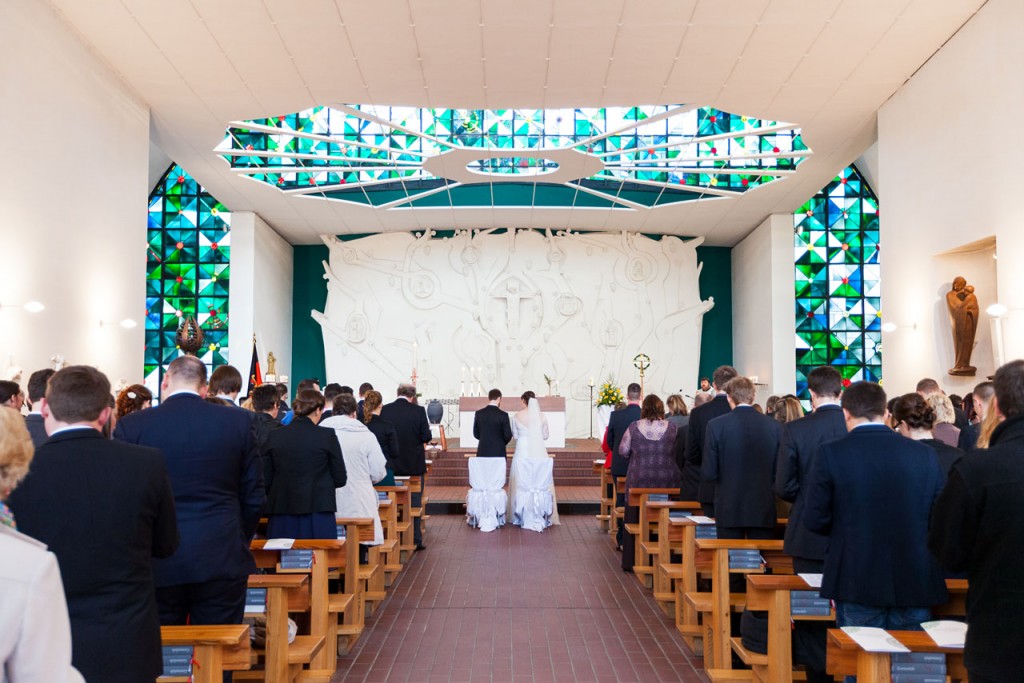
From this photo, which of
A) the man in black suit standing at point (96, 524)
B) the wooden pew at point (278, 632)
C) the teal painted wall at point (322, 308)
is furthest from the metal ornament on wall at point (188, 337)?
the teal painted wall at point (322, 308)

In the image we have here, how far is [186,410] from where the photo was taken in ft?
13.6

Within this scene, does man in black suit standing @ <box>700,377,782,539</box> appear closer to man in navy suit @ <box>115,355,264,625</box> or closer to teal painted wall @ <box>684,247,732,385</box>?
man in navy suit @ <box>115,355,264,625</box>

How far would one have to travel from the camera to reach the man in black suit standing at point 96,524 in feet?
9.15

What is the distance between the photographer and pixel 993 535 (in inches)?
111

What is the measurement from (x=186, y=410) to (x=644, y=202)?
1767 centimetres

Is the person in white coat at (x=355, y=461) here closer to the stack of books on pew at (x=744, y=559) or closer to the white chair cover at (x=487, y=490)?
the stack of books on pew at (x=744, y=559)

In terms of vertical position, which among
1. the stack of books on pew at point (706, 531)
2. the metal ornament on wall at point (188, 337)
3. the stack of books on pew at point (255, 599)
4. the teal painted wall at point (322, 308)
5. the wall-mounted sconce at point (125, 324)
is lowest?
the stack of books on pew at point (255, 599)

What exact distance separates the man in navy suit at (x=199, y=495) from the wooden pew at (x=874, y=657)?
2563 mm

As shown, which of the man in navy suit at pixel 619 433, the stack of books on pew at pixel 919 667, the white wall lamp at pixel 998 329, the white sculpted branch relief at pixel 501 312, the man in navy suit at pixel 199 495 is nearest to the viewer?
the stack of books on pew at pixel 919 667

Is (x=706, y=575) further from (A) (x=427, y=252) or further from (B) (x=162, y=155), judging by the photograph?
(B) (x=162, y=155)

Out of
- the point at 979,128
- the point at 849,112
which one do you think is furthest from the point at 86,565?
the point at 849,112

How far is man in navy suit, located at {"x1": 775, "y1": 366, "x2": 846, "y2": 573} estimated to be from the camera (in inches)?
193

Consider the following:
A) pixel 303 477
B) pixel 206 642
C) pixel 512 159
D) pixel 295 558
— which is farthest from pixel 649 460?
pixel 512 159

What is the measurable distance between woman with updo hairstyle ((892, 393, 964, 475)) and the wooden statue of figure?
26.1ft
